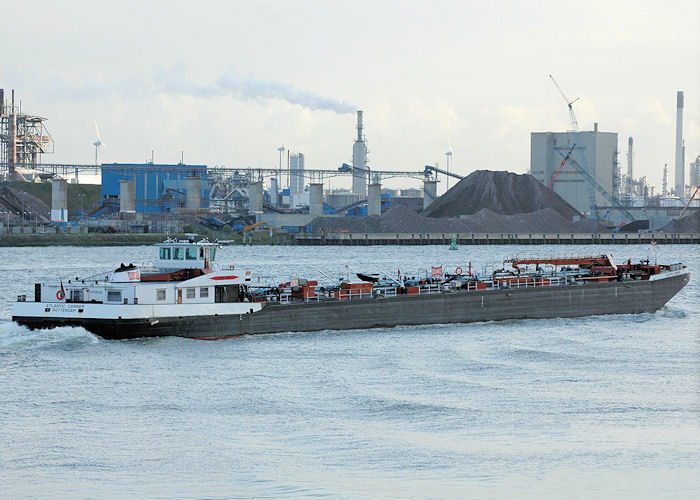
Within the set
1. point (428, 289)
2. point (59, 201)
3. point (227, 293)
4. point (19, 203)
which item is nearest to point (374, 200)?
point (59, 201)

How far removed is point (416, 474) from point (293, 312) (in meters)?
22.8

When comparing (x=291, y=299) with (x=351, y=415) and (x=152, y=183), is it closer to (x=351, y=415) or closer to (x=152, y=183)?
(x=351, y=415)

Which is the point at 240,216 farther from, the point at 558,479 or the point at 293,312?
the point at 558,479

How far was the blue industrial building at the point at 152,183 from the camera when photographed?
7544 inches

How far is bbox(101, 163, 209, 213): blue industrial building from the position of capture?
191625 millimetres

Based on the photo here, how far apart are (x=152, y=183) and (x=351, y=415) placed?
564 feet

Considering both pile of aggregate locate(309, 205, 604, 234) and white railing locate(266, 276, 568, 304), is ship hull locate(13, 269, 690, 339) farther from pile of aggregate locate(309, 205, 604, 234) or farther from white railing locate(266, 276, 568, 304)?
pile of aggregate locate(309, 205, 604, 234)

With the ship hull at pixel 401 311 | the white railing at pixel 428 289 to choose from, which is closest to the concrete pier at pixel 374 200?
the ship hull at pixel 401 311

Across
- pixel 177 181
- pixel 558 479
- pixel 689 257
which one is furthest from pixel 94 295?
pixel 177 181

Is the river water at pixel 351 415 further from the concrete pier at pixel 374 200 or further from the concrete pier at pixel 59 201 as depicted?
the concrete pier at pixel 374 200

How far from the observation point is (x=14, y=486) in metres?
22.9

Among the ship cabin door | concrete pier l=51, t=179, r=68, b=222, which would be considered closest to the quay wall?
concrete pier l=51, t=179, r=68, b=222

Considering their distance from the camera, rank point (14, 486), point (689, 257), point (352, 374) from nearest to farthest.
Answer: point (14, 486) < point (352, 374) < point (689, 257)

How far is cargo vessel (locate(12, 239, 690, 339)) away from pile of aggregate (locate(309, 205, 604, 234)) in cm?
12111
